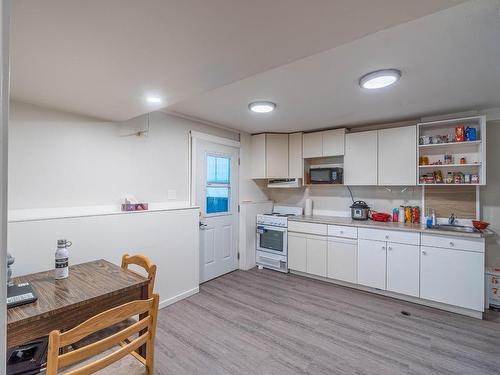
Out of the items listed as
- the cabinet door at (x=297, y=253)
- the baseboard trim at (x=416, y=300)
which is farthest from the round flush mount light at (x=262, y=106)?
the baseboard trim at (x=416, y=300)

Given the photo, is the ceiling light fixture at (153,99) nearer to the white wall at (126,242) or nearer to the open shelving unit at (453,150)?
the white wall at (126,242)

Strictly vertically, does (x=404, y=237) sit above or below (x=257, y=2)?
below

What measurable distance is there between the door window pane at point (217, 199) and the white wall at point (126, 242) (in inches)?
20.4

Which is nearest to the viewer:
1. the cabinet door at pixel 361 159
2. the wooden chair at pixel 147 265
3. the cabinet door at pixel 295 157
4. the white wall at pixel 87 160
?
the wooden chair at pixel 147 265

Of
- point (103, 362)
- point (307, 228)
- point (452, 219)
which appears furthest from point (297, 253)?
point (103, 362)

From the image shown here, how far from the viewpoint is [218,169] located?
3.89 meters

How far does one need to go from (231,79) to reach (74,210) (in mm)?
1926

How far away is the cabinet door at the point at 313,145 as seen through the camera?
13.3 ft

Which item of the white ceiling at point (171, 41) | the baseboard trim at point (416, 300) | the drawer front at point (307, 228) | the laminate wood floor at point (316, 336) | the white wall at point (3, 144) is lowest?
the laminate wood floor at point (316, 336)

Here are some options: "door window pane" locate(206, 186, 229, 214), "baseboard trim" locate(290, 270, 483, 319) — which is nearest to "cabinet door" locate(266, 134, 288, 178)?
"door window pane" locate(206, 186, 229, 214)

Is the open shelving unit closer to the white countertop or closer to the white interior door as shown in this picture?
the white countertop

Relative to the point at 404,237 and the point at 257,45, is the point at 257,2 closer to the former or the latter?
the point at 257,45

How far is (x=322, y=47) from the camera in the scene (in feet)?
4.24

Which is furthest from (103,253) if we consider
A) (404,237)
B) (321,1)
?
(404,237)
